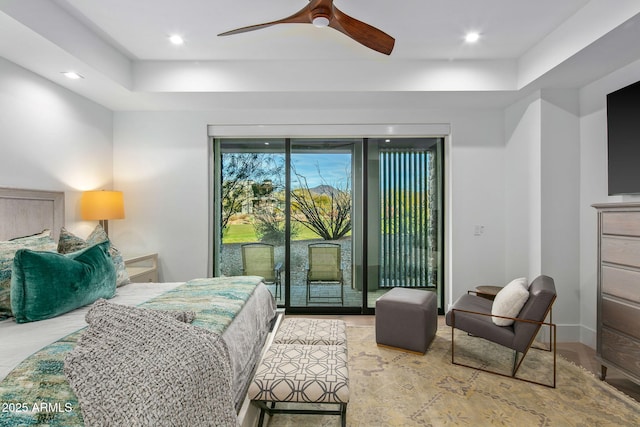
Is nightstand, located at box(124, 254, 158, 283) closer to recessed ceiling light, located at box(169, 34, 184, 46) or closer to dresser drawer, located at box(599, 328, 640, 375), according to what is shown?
recessed ceiling light, located at box(169, 34, 184, 46)

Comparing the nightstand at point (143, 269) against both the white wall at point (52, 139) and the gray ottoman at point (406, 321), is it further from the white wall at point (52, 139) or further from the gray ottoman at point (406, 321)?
the gray ottoman at point (406, 321)

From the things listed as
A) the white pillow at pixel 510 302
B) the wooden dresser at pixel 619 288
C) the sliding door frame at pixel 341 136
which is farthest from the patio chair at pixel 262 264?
the wooden dresser at pixel 619 288

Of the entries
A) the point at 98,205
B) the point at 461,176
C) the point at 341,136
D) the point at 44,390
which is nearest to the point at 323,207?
the point at 341,136

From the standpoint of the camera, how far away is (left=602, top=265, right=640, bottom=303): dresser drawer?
7.36 ft

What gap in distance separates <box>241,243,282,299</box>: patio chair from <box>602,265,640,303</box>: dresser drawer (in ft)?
10.4

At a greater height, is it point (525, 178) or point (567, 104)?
point (567, 104)

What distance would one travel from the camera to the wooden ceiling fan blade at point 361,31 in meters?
2.05

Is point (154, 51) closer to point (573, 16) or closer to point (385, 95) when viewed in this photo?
point (385, 95)

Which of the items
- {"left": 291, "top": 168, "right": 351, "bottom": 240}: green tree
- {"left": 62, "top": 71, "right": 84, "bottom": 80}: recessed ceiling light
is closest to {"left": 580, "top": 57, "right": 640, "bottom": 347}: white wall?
{"left": 291, "top": 168, "right": 351, "bottom": 240}: green tree

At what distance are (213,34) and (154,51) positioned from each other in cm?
72

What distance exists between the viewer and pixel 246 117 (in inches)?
155

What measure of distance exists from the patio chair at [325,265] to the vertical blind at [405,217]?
55 cm

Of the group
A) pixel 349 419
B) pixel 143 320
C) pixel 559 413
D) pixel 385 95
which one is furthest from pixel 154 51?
pixel 559 413

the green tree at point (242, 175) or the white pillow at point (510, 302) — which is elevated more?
the green tree at point (242, 175)
